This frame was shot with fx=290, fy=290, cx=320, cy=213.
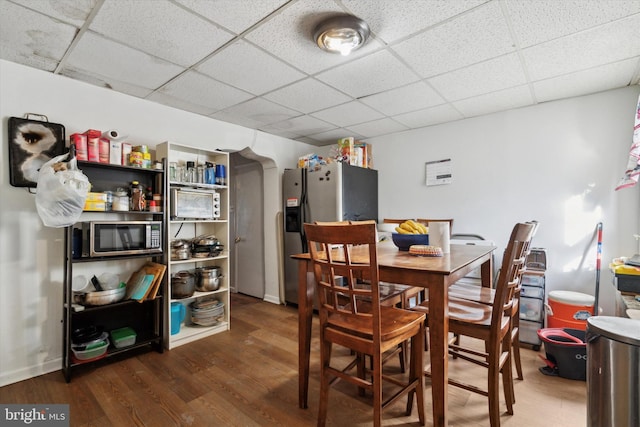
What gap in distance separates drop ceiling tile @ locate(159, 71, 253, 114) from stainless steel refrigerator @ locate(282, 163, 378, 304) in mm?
1245

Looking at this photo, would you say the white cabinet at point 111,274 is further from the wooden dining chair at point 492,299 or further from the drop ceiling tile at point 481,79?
the drop ceiling tile at point 481,79

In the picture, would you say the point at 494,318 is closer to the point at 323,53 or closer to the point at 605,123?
the point at 323,53

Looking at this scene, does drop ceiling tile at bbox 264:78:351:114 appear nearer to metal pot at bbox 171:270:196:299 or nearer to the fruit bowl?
→ the fruit bowl

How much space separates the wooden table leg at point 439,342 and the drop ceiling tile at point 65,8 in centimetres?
229

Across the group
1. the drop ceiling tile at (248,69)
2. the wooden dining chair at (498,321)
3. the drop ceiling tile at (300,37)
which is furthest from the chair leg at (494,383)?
the drop ceiling tile at (248,69)

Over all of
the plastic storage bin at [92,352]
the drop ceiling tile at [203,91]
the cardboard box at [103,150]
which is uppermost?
the drop ceiling tile at [203,91]

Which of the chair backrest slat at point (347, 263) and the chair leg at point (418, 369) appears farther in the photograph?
the chair leg at point (418, 369)

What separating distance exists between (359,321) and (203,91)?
2.41 m

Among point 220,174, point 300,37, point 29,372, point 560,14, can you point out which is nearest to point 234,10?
point 300,37

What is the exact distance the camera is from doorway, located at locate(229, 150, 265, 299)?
433 centimetres

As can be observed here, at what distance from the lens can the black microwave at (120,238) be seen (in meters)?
2.23

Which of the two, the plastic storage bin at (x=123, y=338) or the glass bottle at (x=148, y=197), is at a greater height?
the glass bottle at (x=148, y=197)

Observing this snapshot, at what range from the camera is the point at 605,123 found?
2703 mm

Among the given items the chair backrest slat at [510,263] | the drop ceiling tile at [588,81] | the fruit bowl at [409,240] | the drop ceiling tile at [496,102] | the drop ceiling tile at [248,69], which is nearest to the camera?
the chair backrest slat at [510,263]
